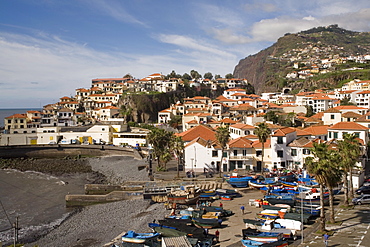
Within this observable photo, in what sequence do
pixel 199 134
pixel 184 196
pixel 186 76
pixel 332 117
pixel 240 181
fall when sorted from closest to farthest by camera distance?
pixel 184 196 → pixel 240 181 → pixel 199 134 → pixel 332 117 → pixel 186 76

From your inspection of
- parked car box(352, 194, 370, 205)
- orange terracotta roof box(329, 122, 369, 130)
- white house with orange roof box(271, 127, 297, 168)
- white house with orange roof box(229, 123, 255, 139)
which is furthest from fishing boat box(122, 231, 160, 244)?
orange terracotta roof box(329, 122, 369, 130)

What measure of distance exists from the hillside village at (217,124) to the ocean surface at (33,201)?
17.7 metres

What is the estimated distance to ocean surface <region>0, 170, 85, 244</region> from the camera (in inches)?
1199

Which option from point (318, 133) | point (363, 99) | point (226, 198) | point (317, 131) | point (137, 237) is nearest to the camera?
point (137, 237)

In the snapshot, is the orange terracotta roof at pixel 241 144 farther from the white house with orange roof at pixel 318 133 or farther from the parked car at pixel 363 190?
the parked car at pixel 363 190

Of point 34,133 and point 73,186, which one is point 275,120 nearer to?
point 73,186

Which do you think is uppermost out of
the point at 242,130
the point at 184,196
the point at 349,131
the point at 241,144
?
the point at 242,130

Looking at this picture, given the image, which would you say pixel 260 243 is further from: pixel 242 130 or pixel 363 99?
pixel 363 99

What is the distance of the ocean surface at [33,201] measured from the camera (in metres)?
30.5

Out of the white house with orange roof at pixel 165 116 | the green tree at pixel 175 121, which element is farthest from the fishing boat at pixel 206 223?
the white house with orange roof at pixel 165 116

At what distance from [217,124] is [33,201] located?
43.1 meters

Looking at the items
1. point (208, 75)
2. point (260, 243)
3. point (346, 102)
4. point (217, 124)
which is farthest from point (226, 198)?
point (208, 75)

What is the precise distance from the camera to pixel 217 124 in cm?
7175

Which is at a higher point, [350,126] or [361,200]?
[350,126]
